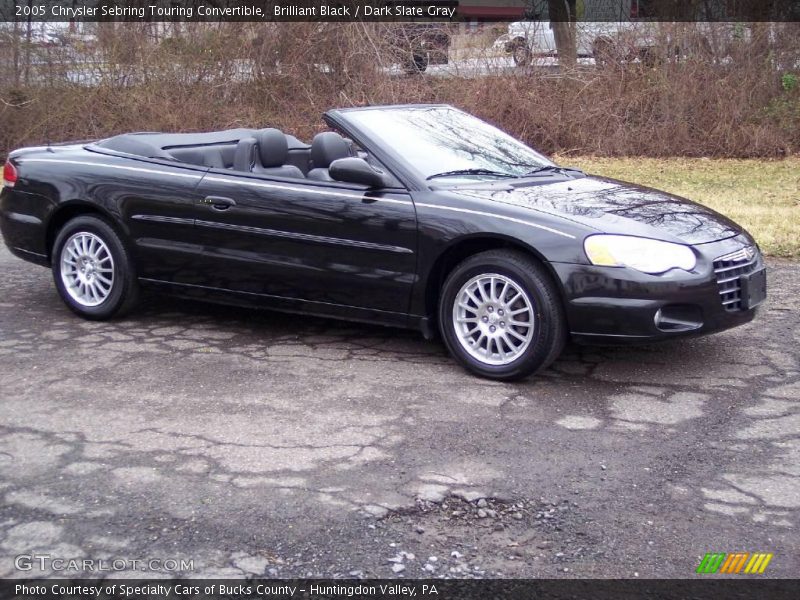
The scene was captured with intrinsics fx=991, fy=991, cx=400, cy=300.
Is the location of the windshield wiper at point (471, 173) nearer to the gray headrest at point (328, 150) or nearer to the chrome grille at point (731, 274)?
the gray headrest at point (328, 150)

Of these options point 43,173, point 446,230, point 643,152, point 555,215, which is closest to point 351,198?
point 446,230

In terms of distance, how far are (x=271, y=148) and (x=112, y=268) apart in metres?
1.32

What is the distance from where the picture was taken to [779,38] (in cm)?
1536

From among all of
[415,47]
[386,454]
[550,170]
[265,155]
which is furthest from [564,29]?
[386,454]

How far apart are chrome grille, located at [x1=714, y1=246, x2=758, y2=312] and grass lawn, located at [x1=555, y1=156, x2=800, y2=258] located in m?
3.30

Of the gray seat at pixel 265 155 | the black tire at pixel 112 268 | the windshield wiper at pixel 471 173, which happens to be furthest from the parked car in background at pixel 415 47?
the windshield wiper at pixel 471 173

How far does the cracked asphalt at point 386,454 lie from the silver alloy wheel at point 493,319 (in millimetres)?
194

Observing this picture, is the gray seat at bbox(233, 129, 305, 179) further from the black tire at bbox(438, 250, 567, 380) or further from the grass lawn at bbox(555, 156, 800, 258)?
the grass lawn at bbox(555, 156, 800, 258)

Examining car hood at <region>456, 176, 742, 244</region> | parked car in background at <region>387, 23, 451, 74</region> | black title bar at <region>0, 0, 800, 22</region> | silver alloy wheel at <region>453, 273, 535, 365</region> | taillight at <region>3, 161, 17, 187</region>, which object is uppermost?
black title bar at <region>0, 0, 800, 22</region>

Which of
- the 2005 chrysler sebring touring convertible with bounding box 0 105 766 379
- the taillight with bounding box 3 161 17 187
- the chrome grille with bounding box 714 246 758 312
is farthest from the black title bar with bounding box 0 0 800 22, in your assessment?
the chrome grille with bounding box 714 246 758 312

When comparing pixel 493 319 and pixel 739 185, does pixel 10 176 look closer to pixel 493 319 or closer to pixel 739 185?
pixel 493 319

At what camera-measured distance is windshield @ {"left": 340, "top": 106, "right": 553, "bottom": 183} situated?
19.5 feet

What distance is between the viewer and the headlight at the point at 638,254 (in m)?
5.08

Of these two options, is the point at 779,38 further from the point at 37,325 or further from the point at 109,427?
the point at 109,427
